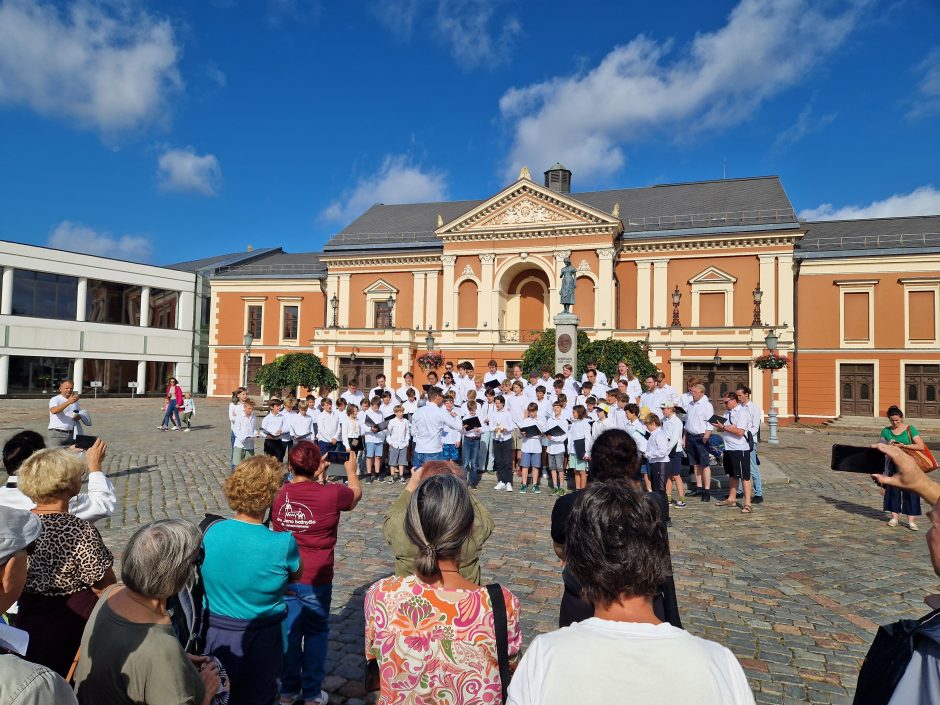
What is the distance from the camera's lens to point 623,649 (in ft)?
4.94

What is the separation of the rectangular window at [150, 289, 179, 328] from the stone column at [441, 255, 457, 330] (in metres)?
21.1

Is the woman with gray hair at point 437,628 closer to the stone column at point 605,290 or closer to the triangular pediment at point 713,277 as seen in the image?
the stone column at point 605,290

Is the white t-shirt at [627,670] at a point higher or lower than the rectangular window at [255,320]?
lower

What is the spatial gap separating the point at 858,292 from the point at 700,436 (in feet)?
85.0

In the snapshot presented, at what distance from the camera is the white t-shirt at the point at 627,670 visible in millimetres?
1438

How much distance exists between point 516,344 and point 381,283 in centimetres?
1054

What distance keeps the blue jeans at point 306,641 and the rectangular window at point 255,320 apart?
40.5 meters

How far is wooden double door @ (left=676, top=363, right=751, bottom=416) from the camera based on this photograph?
95.9ft

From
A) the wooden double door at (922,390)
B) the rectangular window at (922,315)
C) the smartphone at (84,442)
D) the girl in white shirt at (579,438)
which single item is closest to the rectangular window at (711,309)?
→ the rectangular window at (922,315)

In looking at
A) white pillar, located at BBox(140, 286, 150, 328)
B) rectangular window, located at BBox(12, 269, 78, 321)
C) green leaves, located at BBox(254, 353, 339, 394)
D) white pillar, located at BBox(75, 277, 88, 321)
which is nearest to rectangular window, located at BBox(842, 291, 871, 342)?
green leaves, located at BBox(254, 353, 339, 394)

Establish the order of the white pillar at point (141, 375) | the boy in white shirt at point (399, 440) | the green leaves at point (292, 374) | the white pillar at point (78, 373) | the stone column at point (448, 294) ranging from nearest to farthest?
the boy in white shirt at point (399, 440)
the green leaves at point (292, 374)
the stone column at point (448, 294)
the white pillar at point (78, 373)
the white pillar at point (141, 375)

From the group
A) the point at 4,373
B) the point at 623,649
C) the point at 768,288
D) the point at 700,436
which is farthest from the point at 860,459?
the point at 4,373

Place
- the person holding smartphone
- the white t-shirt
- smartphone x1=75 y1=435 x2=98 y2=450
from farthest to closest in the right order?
1. the person holding smartphone
2. smartphone x1=75 y1=435 x2=98 y2=450
3. the white t-shirt

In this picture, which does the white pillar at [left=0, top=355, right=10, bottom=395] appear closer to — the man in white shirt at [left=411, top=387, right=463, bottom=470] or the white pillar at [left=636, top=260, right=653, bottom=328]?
the man in white shirt at [left=411, top=387, right=463, bottom=470]
